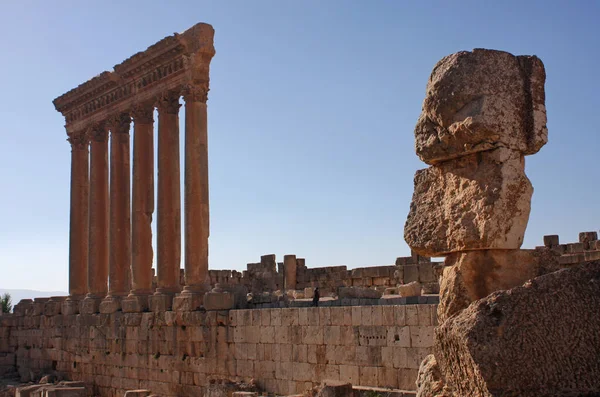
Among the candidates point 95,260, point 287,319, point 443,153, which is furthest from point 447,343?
point 95,260

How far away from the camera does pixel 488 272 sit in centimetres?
609

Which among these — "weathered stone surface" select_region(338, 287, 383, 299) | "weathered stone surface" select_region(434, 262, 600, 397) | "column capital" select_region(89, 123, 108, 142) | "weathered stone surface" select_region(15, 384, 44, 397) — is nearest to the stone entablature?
"column capital" select_region(89, 123, 108, 142)

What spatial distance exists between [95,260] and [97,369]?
149 inches

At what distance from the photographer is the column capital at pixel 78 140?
2647 centimetres

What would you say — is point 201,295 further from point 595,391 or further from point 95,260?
point 595,391

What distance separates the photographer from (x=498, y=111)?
604 cm

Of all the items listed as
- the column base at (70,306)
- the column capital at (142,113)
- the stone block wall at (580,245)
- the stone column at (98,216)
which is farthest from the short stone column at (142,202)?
the stone block wall at (580,245)

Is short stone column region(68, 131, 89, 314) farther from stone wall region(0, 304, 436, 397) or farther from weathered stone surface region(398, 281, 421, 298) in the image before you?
weathered stone surface region(398, 281, 421, 298)

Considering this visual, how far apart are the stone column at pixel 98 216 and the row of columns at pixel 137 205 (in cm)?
3

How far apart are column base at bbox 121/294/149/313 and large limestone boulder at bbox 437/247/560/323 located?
16.2 metres

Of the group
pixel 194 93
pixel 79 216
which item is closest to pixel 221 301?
pixel 194 93

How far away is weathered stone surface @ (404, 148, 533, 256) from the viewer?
5.97 m

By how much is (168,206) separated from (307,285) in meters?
8.09

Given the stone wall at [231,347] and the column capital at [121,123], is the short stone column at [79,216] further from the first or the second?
the column capital at [121,123]
